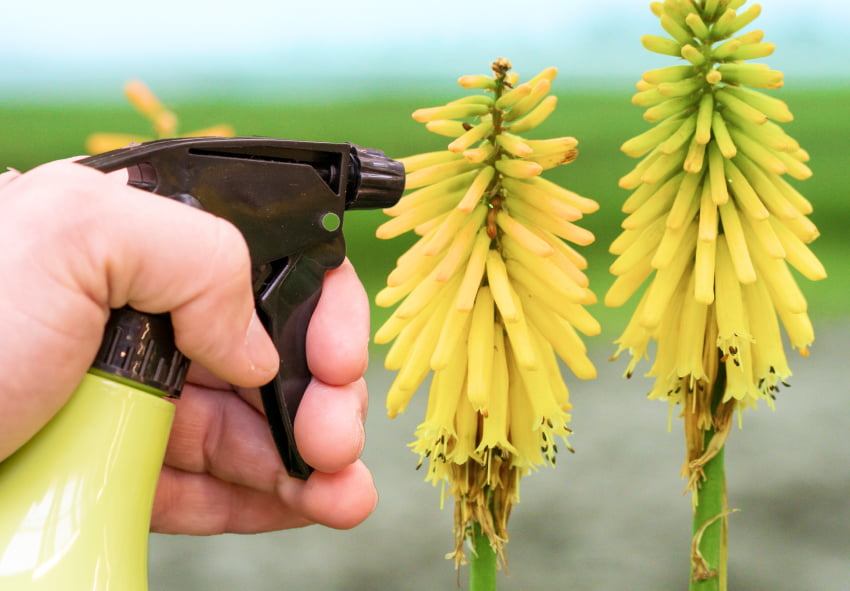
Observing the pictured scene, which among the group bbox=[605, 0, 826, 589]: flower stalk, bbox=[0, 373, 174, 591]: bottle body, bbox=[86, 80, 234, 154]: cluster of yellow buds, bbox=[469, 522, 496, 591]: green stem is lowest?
bbox=[0, 373, 174, 591]: bottle body

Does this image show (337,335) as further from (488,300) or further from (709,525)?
(709,525)

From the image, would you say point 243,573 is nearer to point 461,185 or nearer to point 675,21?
point 461,185

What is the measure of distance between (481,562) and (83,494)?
307 mm

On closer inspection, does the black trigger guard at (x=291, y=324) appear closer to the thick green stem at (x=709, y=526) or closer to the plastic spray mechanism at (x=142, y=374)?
the plastic spray mechanism at (x=142, y=374)

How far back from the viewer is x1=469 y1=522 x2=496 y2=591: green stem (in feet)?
1.83

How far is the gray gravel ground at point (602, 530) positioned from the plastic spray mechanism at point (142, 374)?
38 centimetres

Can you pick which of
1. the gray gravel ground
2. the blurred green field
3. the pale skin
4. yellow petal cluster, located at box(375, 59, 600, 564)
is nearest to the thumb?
the pale skin

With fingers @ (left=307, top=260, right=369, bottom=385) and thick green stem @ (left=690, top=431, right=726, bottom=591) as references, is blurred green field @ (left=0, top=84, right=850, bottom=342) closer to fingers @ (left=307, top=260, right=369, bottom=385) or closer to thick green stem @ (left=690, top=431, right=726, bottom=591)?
thick green stem @ (left=690, top=431, right=726, bottom=591)

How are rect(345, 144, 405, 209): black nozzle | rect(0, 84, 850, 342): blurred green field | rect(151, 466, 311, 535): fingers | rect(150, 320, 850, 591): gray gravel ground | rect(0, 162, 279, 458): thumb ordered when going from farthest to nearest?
rect(0, 84, 850, 342): blurred green field < rect(150, 320, 850, 591): gray gravel ground < rect(151, 466, 311, 535): fingers < rect(345, 144, 405, 209): black nozzle < rect(0, 162, 279, 458): thumb

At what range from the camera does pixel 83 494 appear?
31cm

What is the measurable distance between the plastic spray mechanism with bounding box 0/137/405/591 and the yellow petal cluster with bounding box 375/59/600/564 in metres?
0.14

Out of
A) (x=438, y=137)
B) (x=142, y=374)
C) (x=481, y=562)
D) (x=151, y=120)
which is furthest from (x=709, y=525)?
(x=151, y=120)

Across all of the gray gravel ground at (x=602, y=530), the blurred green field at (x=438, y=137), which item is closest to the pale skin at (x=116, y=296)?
the gray gravel ground at (x=602, y=530)

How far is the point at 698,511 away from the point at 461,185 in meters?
0.26
